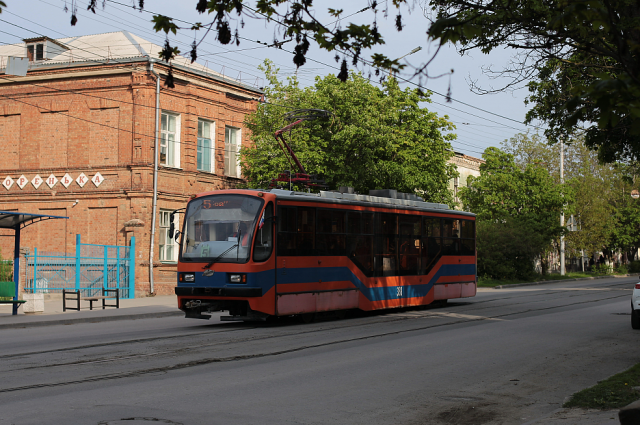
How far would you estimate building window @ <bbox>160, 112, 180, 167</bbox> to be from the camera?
3238 centimetres

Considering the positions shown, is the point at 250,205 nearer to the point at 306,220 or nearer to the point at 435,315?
the point at 306,220

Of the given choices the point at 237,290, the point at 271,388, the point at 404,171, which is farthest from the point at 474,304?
the point at 271,388

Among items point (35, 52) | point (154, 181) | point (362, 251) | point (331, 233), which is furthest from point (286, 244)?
point (35, 52)

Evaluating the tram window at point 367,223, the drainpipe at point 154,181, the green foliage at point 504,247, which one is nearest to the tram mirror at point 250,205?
the tram window at point 367,223

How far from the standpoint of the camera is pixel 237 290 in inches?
618

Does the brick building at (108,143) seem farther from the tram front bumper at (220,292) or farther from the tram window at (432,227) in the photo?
the tram front bumper at (220,292)

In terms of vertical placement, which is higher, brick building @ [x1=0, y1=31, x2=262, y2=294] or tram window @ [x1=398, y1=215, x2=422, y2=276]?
brick building @ [x1=0, y1=31, x2=262, y2=294]

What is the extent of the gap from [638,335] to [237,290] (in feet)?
29.0

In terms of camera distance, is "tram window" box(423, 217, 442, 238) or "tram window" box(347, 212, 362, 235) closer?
"tram window" box(347, 212, 362, 235)

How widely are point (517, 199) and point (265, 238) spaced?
38578 millimetres

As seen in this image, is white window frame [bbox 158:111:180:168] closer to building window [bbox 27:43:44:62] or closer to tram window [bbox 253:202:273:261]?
building window [bbox 27:43:44:62]

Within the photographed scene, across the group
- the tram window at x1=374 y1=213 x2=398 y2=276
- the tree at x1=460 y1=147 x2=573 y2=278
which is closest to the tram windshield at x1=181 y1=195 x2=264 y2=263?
the tram window at x1=374 y1=213 x2=398 y2=276

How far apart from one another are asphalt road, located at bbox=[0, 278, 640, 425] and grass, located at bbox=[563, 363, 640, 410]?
37 centimetres

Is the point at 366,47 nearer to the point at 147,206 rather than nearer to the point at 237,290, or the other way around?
the point at 237,290
